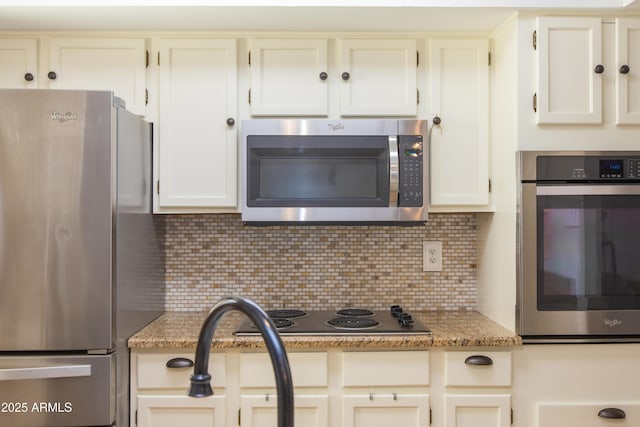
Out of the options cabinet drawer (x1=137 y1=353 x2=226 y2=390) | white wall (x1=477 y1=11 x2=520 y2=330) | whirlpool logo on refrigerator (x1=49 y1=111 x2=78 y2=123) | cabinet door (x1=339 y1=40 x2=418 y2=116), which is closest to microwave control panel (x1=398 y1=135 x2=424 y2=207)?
cabinet door (x1=339 y1=40 x2=418 y2=116)

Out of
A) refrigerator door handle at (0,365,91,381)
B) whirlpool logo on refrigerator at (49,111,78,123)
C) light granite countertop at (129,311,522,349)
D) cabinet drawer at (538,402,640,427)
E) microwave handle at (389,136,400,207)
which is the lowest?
cabinet drawer at (538,402,640,427)

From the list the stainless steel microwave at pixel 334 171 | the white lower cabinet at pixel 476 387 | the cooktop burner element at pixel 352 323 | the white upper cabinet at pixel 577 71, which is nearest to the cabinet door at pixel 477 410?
the white lower cabinet at pixel 476 387

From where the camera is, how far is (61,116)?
177 centimetres

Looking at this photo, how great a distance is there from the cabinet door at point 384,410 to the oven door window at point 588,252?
60cm

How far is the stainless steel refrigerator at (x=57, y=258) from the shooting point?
69.2 inches

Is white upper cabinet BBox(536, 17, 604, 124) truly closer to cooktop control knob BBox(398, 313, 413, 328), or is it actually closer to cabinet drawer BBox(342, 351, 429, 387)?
cooktop control knob BBox(398, 313, 413, 328)

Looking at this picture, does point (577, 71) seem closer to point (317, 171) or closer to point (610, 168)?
point (610, 168)

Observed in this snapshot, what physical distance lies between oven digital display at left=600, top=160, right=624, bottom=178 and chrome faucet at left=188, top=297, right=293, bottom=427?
1778mm

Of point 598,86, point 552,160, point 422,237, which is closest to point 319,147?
point 422,237

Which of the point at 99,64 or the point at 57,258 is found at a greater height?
the point at 99,64

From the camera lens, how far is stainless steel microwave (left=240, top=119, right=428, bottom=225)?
2129 mm

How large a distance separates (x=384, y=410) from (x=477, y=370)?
38 cm

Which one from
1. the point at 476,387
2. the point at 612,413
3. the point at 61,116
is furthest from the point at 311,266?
the point at 612,413

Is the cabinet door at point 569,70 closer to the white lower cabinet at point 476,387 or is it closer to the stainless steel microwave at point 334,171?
the stainless steel microwave at point 334,171
